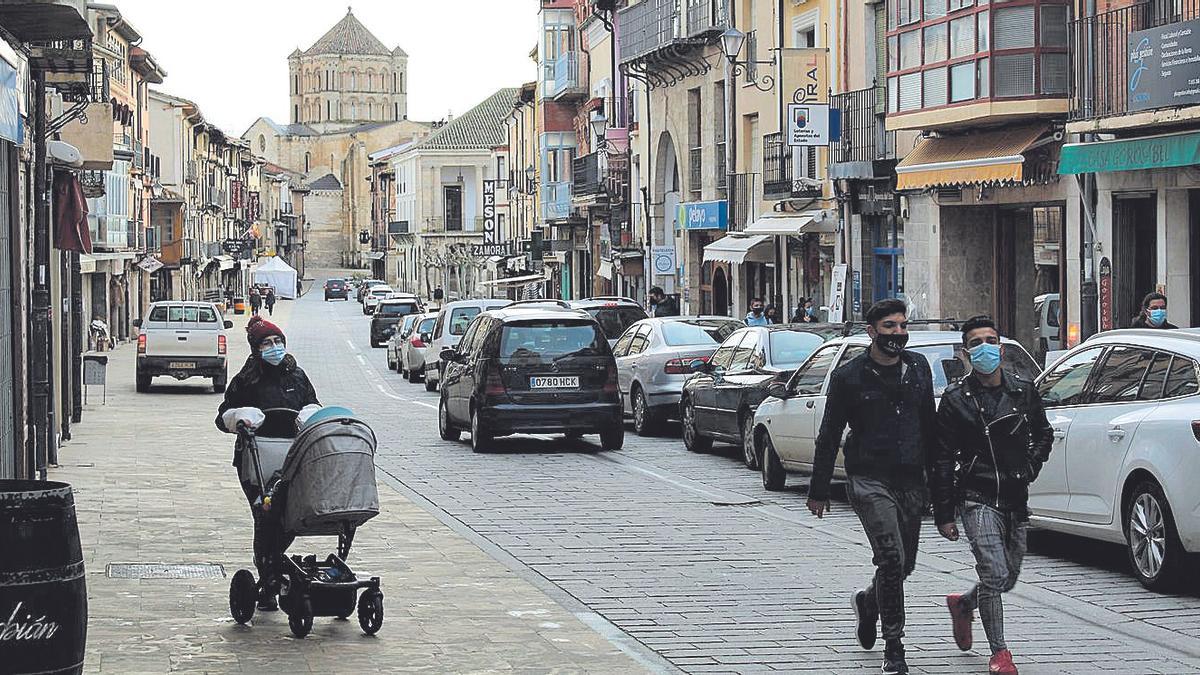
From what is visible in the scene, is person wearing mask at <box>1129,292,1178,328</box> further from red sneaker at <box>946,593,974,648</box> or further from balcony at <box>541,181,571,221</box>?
balcony at <box>541,181,571,221</box>

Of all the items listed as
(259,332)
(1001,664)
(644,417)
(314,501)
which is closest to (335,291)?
(644,417)

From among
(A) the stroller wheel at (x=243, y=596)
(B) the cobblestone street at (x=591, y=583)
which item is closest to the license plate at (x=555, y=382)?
(B) the cobblestone street at (x=591, y=583)

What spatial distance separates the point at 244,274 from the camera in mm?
134250

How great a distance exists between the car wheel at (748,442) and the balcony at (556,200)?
144ft

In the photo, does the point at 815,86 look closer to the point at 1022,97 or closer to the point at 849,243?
the point at 849,243

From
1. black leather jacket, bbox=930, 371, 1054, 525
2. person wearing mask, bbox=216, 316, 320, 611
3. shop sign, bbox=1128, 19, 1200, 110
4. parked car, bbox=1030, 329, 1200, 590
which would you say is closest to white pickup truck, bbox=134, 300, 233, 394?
shop sign, bbox=1128, 19, 1200, 110

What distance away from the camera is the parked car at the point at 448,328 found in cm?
3678

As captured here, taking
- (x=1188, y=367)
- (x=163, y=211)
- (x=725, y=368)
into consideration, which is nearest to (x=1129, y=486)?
(x=1188, y=367)

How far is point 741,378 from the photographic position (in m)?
19.9

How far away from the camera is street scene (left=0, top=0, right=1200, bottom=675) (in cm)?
877

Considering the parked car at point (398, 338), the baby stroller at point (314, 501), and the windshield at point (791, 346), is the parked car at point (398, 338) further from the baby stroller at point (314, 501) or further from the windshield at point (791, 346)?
the baby stroller at point (314, 501)

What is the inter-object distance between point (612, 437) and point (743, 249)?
1547cm

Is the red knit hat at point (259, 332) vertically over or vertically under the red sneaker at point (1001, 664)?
over

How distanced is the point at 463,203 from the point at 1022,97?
106983mm
